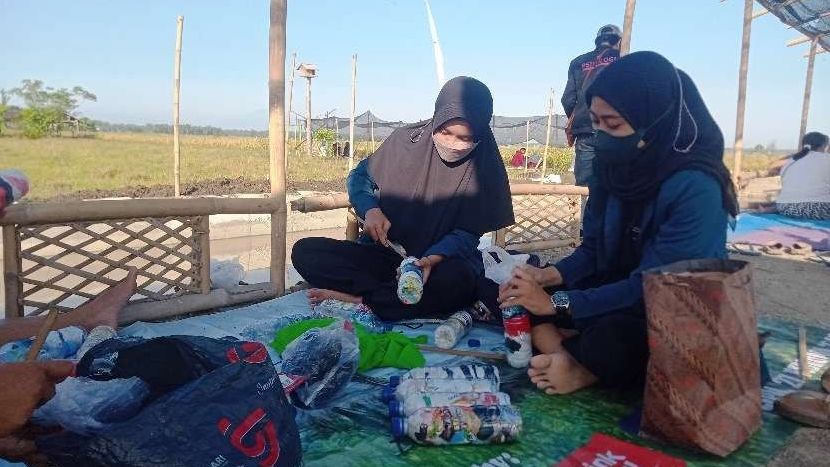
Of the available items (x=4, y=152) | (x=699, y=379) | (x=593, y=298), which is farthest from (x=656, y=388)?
(x=4, y=152)

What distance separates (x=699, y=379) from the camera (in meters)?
1.63

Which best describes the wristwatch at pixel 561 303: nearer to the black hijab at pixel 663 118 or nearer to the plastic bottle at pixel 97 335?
the black hijab at pixel 663 118

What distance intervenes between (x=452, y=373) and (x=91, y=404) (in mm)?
1102

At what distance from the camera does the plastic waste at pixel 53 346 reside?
211 cm

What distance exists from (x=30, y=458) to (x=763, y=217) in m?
8.43

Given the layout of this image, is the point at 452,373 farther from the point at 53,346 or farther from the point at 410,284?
the point at 53,346

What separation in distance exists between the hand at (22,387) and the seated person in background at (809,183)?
8.12 meters

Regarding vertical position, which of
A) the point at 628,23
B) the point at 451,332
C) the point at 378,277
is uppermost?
the point at 628,23

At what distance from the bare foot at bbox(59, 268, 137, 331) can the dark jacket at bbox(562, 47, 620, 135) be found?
11.5 feet

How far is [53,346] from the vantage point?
2.17 meters

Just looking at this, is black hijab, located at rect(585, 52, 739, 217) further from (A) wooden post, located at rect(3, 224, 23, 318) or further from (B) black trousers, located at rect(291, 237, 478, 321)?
(A) wooden post, located at rect(3, 224, 23, 318)

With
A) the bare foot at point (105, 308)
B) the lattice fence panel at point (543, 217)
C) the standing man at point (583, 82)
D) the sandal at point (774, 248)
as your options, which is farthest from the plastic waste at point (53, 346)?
the sandal at point (774, 248)

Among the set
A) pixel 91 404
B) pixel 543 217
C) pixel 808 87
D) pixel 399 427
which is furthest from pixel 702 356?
pixel 808 87

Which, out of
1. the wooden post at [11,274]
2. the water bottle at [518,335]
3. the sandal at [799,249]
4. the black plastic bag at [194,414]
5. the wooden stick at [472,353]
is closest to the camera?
the black plastic bag at [194,414]
